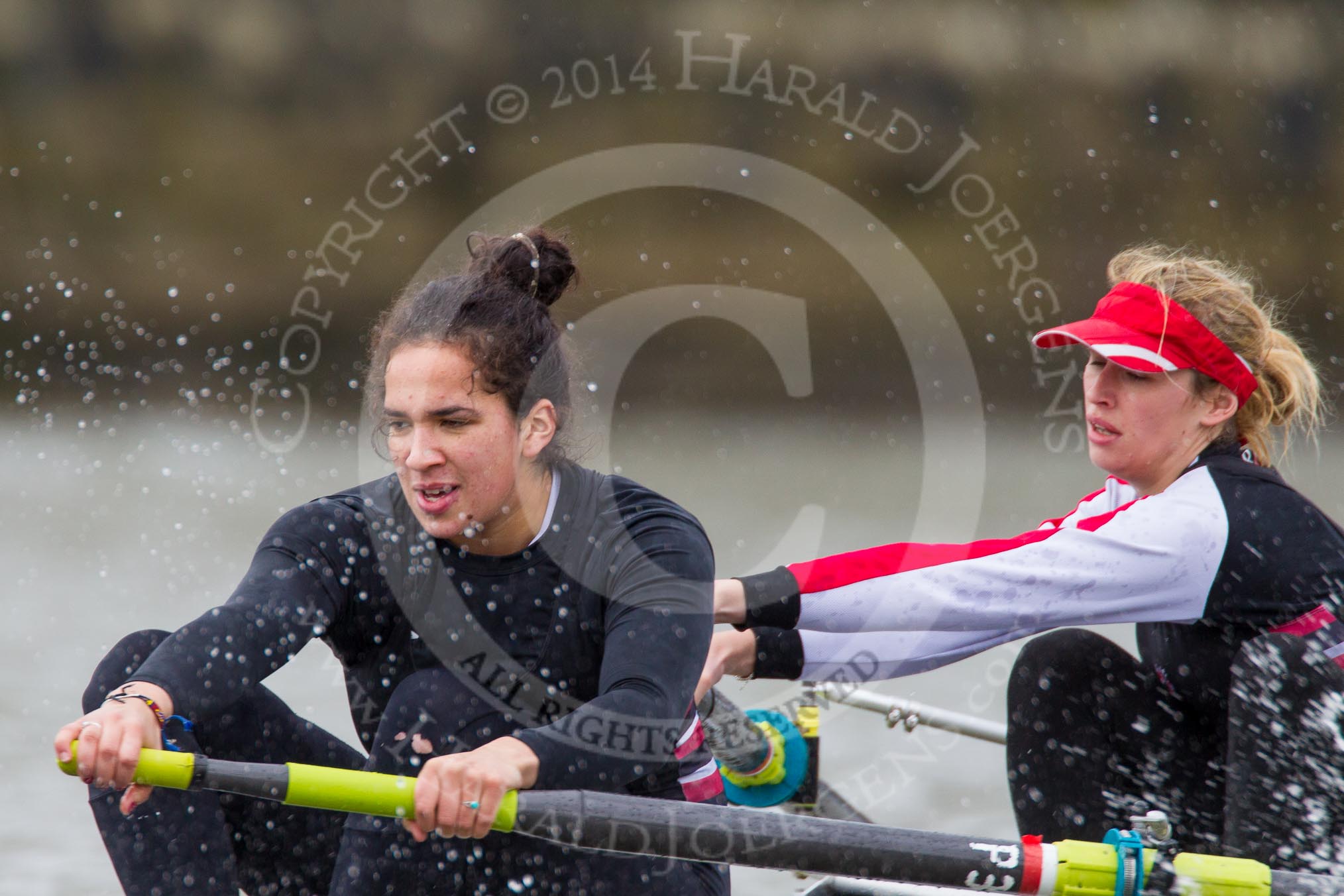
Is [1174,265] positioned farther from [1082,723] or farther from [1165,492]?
[1082,723]

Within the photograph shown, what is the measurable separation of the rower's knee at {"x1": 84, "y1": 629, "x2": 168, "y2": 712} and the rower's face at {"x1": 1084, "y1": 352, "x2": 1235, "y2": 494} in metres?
0.97

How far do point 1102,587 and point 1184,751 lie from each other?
0.75 feet

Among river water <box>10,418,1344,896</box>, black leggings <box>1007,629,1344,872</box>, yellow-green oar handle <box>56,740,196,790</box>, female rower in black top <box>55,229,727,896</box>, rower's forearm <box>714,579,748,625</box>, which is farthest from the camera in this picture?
river water <box>10,418,1344,896</box>

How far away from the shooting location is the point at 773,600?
56.8 inches

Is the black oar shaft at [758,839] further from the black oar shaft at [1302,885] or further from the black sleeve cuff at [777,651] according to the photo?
the black sleeve cuff at [777,651]

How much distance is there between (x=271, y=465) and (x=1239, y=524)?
14.7 ft

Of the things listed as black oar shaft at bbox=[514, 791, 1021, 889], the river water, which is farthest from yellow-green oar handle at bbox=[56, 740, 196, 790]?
the river water

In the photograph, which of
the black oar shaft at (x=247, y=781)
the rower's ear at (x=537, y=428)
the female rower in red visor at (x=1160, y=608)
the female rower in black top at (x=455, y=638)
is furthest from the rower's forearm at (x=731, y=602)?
the black oar shaft at (x=247, y=781)

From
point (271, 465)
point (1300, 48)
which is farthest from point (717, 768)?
point (1300, 48)

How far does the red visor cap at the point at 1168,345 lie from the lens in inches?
56.5

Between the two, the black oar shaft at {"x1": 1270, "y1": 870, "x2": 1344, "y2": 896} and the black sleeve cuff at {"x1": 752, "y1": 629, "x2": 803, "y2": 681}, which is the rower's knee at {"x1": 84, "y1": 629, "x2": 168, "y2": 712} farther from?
the black oar shaft at {"x1": 1270, "y1": 870, "x2": 1344, "y2": 896}

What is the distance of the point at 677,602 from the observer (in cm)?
120

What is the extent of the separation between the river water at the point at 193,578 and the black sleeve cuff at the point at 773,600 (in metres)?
0.69

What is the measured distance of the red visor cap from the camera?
4.71ft
